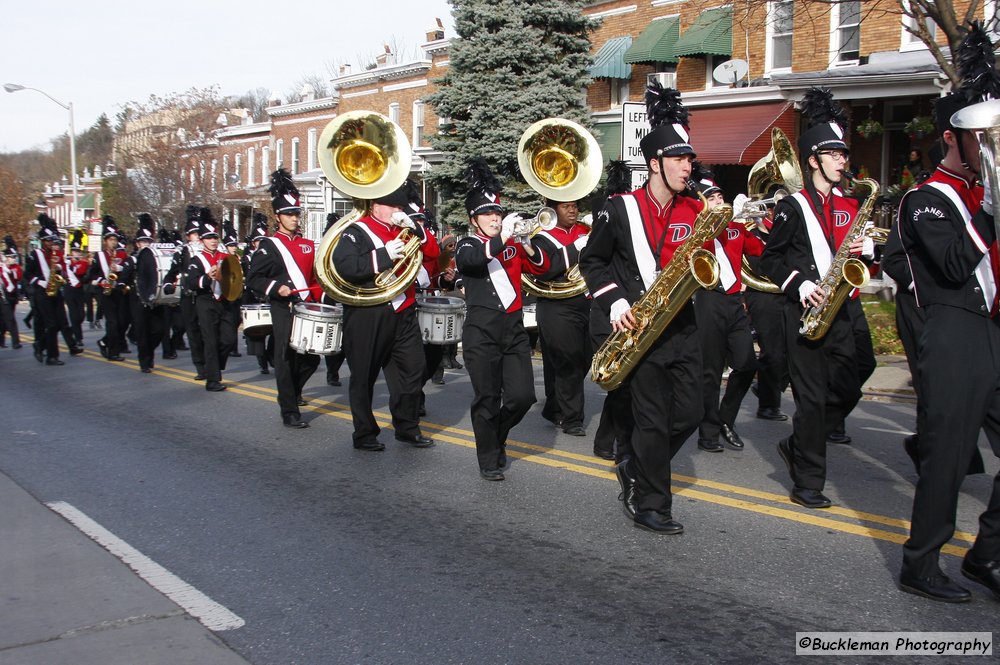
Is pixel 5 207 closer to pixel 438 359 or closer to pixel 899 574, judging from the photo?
pixel 438 359

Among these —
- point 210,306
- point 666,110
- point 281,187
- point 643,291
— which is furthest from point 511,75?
point 643,291

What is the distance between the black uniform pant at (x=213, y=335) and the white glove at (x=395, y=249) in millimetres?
5138

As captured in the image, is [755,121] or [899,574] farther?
[755,121]

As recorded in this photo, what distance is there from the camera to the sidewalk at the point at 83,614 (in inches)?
173

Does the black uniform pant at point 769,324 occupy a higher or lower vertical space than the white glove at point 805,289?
lower

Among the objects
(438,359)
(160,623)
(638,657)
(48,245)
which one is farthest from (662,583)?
(48,245)

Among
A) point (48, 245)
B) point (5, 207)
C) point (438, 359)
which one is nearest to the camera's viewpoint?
point (438, 359)

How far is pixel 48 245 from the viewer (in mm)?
17250

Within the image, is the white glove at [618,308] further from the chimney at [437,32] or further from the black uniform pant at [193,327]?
the chimney at [437,32]

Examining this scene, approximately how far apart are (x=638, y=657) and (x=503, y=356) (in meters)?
3.65

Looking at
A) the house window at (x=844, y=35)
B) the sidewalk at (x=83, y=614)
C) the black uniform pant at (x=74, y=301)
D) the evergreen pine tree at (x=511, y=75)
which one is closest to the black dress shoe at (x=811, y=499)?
the sidewalk at (x=83, y=614)

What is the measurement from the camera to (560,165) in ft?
29.5

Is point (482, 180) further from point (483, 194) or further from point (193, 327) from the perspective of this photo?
point (193, 327)

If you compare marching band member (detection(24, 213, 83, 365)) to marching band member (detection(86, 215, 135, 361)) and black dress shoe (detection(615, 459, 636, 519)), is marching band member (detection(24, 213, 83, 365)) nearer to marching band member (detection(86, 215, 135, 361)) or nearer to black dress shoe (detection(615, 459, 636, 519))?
marching band member (detection(86, 215, 135, 361))
